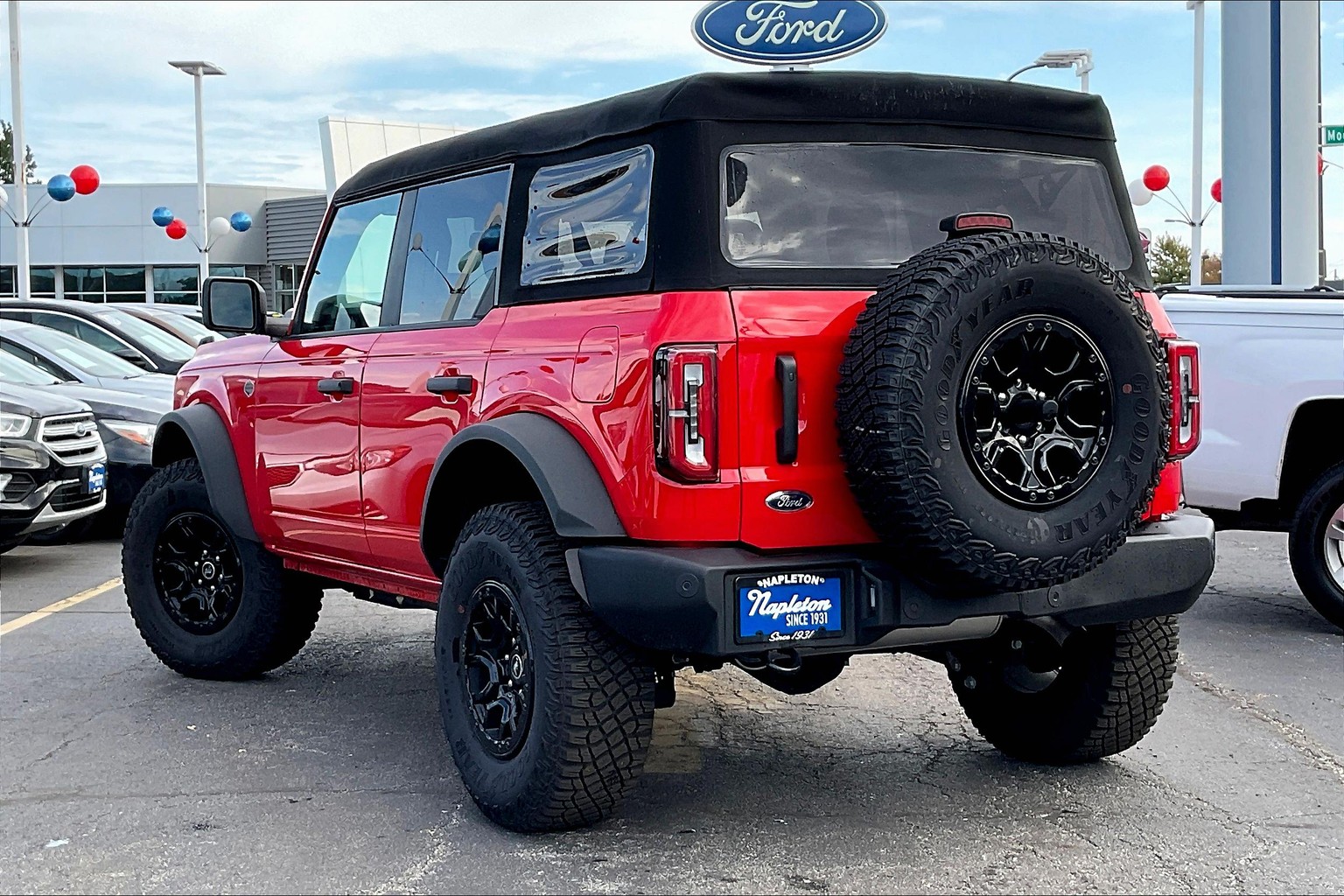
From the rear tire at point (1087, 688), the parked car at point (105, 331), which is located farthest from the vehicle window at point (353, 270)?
the parked car at point (105, 331)

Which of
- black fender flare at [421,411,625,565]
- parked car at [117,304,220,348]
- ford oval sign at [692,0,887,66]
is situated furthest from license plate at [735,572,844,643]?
parked car at [117,304,220,348]

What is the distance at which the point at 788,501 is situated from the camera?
12.8 ft

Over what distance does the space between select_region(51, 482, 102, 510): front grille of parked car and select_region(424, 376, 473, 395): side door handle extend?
543 cm

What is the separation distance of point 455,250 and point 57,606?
443 centimetres

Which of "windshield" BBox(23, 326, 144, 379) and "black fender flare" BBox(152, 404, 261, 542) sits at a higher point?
"windshield" BBox(23, 326, 144, 379)

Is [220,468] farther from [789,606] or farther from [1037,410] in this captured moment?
[1037,410]

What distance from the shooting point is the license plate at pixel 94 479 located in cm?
960

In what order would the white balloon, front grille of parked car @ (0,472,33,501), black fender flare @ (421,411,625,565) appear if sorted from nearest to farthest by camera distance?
black fender flare @ (421,411,625,565), front grille of parked car @ (0,472,33,501), the white balloon

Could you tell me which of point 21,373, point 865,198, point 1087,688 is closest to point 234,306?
point 865,198

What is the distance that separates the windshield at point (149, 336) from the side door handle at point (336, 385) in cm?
959

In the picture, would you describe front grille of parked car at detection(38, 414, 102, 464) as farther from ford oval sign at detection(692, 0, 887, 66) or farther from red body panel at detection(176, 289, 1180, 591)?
ford oval sign at detection(692, 0, 887, 66)

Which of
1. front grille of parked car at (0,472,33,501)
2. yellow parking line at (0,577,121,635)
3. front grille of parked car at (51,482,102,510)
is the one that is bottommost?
yellow parking line at (0,577,121,635)

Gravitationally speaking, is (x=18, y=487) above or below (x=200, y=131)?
below

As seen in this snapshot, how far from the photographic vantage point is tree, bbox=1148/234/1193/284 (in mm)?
49031
